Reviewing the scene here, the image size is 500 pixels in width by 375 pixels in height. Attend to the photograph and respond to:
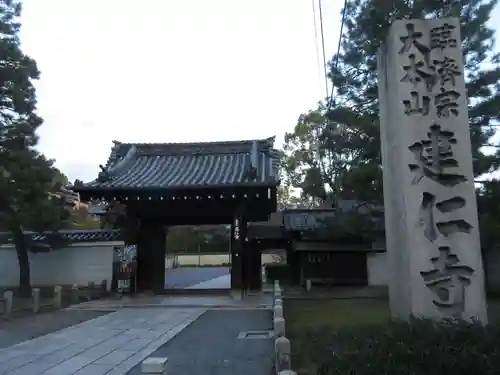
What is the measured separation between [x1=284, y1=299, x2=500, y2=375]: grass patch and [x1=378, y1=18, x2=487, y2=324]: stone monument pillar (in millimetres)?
625

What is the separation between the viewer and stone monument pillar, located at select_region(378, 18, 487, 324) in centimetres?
634

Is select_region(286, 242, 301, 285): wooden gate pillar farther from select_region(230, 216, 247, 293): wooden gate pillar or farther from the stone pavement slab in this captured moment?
the stone pavement slab

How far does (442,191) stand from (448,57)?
209cm

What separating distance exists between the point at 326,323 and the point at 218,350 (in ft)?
10.4

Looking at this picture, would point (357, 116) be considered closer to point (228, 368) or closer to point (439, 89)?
point (439, 89)

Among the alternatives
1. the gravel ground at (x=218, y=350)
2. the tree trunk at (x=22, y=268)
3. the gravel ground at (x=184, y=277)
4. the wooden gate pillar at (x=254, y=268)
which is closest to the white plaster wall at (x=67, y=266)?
→ the tree trunk at (x=22, y=268)

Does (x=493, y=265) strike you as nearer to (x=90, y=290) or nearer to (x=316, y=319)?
(x=316, y=319)

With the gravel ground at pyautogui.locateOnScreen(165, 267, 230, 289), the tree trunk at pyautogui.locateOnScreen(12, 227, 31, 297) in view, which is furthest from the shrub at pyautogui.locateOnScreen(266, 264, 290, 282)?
the tree trunk at pyautogui.locateOnScreen(12, 227, 31, 297)

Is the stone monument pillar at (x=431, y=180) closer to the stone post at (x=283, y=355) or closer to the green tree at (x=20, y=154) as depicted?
the stone post at (x=283, y=355)

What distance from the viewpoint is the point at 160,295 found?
17.0 m

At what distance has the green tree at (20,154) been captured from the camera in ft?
51.2

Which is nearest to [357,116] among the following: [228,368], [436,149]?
[436,149]

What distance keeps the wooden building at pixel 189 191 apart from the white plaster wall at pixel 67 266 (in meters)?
3.87

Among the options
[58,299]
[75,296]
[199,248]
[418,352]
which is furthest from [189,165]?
[199,248]
